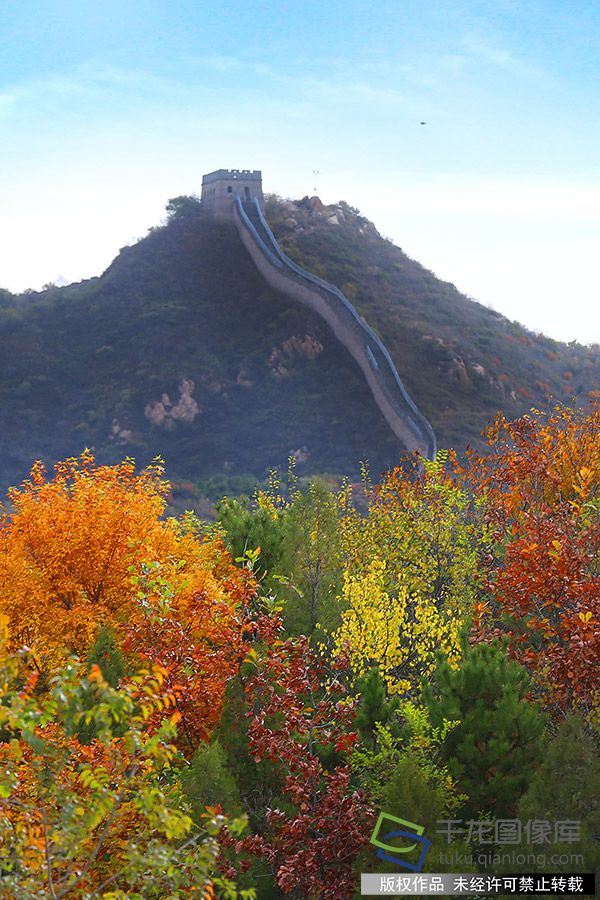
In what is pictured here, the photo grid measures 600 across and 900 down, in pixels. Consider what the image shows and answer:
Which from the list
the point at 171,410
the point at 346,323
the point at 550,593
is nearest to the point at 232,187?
the point at 346,323

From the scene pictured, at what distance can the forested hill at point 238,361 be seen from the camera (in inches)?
2623

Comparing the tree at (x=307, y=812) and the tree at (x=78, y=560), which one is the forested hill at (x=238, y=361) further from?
the tree at (x=307, y=812)


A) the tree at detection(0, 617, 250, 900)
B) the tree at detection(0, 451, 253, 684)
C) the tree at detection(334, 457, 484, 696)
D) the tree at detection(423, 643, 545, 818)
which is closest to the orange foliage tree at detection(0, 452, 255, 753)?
the tree at detection(0, 451, 253, 684)

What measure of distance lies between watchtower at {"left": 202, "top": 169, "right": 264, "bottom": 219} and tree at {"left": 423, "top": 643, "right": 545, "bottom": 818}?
7446 cm

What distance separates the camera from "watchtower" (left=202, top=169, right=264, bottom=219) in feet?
281

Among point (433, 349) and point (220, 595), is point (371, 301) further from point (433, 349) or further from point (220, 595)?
point (220, 595)

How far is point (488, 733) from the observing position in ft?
47.1

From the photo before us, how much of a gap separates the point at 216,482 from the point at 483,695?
47.9 metres

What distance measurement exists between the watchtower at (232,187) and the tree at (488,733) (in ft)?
244

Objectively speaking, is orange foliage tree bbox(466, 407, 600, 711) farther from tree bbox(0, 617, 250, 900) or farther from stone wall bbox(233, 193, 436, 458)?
stone wall bbox(233, 193, 436, 458)

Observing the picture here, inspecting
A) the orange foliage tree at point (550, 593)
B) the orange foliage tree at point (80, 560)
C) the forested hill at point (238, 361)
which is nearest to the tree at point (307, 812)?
the orange foliage tree at point (550, 593)

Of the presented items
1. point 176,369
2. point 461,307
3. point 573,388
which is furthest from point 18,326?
point 573,388

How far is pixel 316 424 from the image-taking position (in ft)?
222

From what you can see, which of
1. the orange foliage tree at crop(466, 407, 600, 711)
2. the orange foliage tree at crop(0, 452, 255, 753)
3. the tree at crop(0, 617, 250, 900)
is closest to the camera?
the tree at crop(0, 617, 250, 900)
